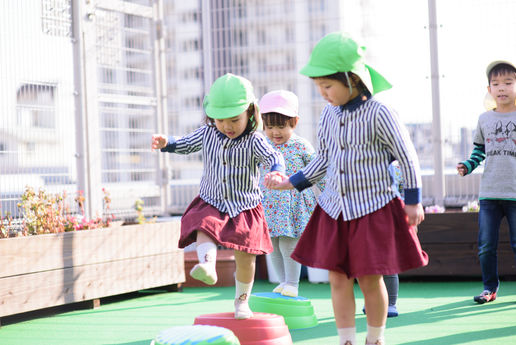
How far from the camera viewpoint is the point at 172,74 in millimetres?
6551

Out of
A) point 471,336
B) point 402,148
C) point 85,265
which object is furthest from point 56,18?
point 471,336

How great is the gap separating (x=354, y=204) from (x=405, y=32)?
11.2ft

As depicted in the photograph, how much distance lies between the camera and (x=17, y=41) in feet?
16.1

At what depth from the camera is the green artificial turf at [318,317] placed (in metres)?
3.36

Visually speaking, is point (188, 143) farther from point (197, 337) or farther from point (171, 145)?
point (197, 337)

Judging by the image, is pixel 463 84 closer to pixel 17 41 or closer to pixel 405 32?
pixel 405 32

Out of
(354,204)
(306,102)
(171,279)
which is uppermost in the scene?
(306,102)

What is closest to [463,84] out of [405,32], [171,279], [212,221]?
[405,32]

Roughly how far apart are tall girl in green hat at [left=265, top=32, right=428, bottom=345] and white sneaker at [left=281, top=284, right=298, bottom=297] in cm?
119

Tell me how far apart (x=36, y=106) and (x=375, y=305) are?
3.36 metres

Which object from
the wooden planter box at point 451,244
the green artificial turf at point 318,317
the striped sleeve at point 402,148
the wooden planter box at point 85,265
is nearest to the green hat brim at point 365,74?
the striped sleeve at point 402,148

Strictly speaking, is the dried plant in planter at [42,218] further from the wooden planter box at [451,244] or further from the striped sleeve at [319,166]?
the wooden planter box at [451,244]

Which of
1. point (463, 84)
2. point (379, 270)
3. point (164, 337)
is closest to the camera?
point (379, 270)

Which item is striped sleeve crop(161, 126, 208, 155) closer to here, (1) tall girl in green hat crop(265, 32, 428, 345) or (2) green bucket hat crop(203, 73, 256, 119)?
(2) green bucket hat crop(203, 73, 256, 119)
